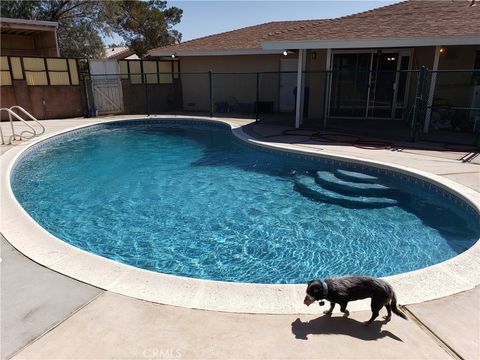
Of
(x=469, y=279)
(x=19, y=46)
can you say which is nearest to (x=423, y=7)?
(x=469, y=279)

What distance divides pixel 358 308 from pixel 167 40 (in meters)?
37.2

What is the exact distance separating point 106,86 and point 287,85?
28.5 ft

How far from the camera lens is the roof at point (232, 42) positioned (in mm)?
16031

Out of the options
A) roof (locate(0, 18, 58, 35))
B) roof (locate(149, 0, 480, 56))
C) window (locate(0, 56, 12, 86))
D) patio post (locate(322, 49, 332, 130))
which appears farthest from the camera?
roof (locate(0, 18, 58, 35))

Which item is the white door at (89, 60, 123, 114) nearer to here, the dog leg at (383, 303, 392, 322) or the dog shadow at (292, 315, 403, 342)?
the dog shadow at (292, 315, 403, 342)

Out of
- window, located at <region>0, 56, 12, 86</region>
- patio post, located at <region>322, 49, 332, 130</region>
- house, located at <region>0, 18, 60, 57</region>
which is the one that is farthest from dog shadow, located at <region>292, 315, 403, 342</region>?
house, located at <region>0, 18, 60, 57</region>

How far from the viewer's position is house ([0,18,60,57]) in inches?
680

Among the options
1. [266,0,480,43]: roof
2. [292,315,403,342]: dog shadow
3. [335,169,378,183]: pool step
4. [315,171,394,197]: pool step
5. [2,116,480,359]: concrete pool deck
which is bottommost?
[315,171,394,197]: pool step

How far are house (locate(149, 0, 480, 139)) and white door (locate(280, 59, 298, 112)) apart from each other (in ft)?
0.15

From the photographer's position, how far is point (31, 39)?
805 inches

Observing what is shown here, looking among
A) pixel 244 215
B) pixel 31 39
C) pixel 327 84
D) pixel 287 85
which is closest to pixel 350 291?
pixel 244 215

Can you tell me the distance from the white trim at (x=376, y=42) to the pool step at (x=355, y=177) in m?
4.61

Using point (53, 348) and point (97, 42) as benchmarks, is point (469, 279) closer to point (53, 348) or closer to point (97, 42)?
point (53, 348)

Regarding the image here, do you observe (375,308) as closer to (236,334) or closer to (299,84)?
(236,334)
